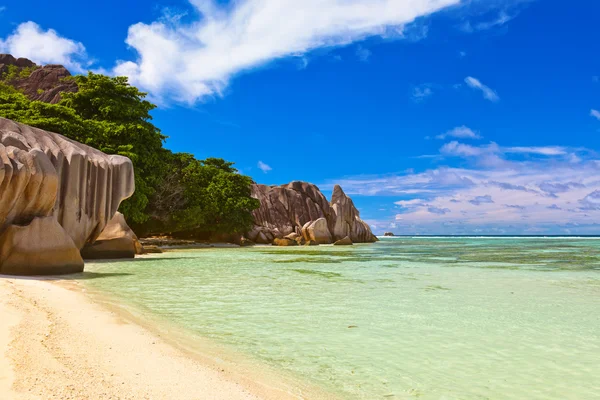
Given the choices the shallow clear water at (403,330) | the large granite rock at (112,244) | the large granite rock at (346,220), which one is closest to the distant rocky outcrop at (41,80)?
the large granite rock at (346,220)

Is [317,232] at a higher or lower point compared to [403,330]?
higher

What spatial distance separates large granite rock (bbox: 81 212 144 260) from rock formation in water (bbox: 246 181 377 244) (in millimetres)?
35004

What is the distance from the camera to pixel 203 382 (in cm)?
344

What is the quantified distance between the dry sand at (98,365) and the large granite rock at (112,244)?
1373cm

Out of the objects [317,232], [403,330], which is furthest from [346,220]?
[403,330]

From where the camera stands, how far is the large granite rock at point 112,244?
59.9 feet

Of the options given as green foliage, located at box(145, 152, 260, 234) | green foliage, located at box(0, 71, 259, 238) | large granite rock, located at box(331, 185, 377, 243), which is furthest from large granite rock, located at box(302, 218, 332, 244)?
green foliage, located at box(0, 71, 259, 238)

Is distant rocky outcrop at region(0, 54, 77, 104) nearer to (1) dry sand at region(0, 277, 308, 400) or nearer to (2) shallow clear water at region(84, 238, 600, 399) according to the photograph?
(2) shallow clear water at region(84, 238, 600, 399)

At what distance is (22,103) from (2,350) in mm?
25969

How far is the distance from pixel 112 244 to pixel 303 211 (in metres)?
42.2

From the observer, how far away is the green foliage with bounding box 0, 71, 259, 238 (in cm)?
2398

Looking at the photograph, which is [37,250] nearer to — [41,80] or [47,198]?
[47,198]

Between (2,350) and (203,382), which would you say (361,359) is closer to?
(203,382)

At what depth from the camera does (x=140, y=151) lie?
2692cm
